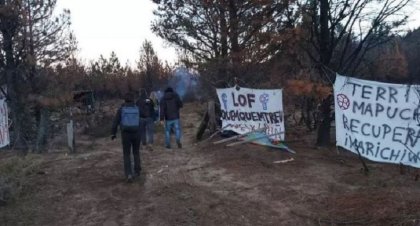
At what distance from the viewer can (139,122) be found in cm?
1015

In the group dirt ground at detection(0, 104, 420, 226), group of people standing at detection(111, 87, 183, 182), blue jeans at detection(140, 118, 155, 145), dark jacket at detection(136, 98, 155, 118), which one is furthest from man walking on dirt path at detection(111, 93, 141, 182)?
blue jeans at detection(140, 118, 155, 145)

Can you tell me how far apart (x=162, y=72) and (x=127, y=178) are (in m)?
34.2

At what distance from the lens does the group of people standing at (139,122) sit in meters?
9.65

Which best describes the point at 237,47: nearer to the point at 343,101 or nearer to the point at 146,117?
the point at 146,117

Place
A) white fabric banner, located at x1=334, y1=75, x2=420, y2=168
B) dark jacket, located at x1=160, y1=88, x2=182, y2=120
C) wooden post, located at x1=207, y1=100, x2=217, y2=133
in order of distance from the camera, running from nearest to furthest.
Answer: white fabric banner, located at x1=334, y1=75, x2=420, y2=168 < dark jacket, located at x1=160, y1=88, x2=182, y2=120 < wooden post, located at x1=207, y1=100, x2=217, y2=133

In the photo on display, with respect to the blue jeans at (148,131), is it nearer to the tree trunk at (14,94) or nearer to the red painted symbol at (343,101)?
the tree trunk at (14,94)

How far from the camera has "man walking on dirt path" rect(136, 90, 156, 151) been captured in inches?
575

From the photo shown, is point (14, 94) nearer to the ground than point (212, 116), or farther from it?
farther from it

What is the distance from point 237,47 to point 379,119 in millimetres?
7389

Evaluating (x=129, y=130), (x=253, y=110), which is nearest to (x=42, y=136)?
(x=253, y=110)

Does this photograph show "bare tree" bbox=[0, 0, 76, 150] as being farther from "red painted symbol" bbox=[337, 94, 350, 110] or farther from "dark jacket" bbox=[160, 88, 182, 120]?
"red painted symbol" bbox=[337, 94, 350, 110]

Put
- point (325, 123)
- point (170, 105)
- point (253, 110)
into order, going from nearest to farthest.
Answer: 1. point (325, 123)
2. point (253, 110)
3. point (170, 105)

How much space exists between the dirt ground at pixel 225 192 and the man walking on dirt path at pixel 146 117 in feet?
9.63

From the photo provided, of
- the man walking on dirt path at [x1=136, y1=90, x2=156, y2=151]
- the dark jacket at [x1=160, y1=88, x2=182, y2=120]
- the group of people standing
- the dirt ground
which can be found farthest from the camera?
the man walking on dirt path at [x1=136, y1=90, x2=156, y2=151]
